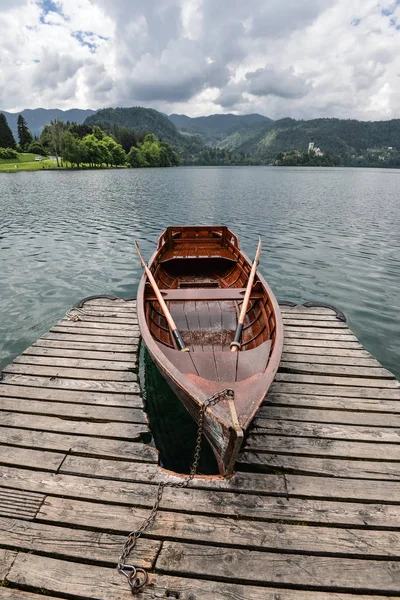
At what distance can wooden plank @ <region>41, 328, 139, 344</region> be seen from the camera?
24.0 ft

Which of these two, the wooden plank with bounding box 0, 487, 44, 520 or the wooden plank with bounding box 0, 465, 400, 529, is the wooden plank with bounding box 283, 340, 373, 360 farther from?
the wooden plank with bounding box 0, 487, 44, 520

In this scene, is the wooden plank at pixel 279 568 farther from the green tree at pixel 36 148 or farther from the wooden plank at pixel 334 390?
the green tree at pixel 36 148

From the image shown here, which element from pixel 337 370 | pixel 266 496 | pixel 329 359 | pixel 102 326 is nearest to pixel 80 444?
pixel 266 496

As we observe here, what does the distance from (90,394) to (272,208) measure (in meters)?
32.6

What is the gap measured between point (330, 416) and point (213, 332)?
108 inches

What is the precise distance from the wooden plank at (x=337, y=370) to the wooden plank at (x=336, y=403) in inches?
28.0

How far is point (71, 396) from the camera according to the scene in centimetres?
557

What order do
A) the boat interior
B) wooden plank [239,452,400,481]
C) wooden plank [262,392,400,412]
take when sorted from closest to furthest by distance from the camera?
wooden plank [239,452,400,481]
the boat interior
wooden plank [262,392,400,412]

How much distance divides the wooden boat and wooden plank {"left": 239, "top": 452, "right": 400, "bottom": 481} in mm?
534

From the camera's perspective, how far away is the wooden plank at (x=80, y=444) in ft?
14.7

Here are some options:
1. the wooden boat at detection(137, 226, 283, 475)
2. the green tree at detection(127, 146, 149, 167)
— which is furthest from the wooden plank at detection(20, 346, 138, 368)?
the green tree at detection(127, 146, 149, 167)

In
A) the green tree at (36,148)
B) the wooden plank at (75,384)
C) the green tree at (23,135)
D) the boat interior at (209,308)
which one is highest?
the green tree at (23,135)

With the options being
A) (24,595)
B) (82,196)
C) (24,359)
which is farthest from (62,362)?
(82,196)

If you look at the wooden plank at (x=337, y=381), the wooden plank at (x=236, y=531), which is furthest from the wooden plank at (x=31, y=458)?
the wooden plank at (x=337, y=381)
